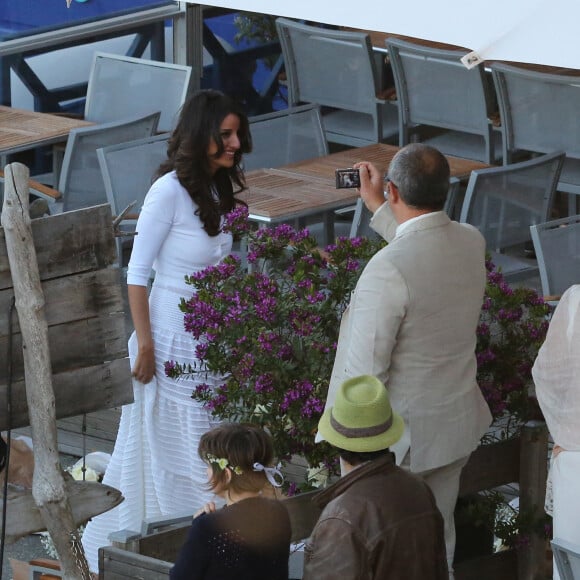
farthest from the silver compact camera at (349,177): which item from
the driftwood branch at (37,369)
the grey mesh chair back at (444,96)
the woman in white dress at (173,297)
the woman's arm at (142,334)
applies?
the grey mesh chair back at (444,96)

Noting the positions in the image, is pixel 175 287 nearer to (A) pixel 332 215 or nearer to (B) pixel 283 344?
(B) pixel 283 344

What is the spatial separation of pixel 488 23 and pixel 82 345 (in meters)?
1.34

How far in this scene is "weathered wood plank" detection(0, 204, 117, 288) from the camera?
3607 mm

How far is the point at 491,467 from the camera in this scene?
4.86m

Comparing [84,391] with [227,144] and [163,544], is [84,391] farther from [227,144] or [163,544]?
[227,144]

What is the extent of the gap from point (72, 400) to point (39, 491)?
0.25m

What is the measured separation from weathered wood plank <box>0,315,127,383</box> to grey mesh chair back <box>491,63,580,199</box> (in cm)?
452

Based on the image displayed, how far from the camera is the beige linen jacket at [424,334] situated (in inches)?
153

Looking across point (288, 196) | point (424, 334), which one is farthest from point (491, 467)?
point (288, 196)

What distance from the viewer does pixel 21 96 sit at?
979 centimetres

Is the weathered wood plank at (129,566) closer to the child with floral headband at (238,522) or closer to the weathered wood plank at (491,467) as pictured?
the child with floral headband at (238,522)

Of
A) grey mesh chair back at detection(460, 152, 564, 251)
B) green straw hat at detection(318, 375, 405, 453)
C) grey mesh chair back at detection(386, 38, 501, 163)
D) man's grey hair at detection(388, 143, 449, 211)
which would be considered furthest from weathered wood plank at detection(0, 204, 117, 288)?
grey mesh chair back at detection(386, 38, 501, 163)

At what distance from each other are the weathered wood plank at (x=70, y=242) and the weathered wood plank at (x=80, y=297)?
26 mm

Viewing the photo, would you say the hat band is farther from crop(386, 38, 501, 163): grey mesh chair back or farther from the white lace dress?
crop(386, 38, 501, 163): grey mesh chair back
